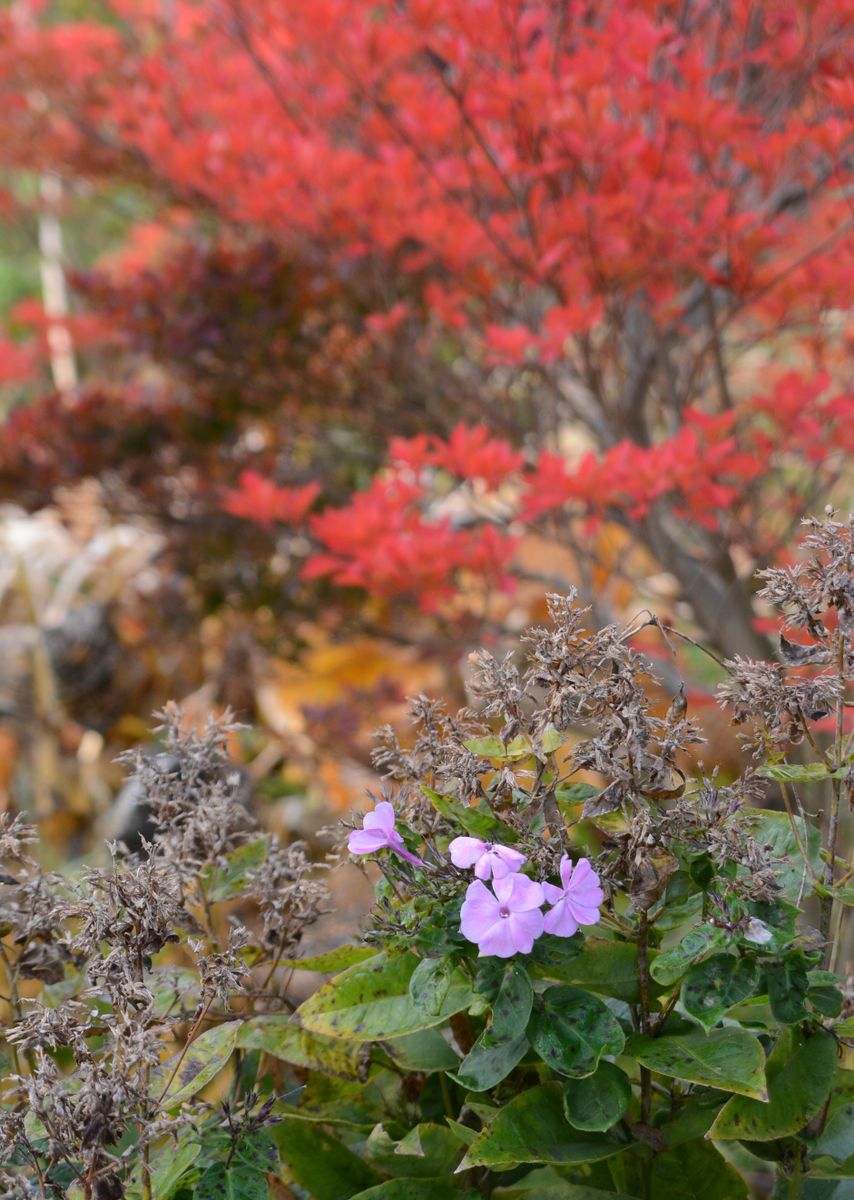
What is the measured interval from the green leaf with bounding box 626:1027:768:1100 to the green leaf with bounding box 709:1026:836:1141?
1.2 inches

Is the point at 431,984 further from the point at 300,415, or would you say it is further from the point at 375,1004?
the point at 300,415

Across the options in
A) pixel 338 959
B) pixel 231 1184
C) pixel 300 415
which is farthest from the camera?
pixel 300 415

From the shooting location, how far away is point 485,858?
925 millimetres

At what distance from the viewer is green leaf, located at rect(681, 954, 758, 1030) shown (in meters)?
0.94

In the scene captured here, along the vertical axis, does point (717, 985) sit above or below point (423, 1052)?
above

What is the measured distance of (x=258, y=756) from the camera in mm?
4652

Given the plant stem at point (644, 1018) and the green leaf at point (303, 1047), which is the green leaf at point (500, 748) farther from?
the green leaf at point (303, 1047)

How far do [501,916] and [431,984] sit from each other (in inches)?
4.6

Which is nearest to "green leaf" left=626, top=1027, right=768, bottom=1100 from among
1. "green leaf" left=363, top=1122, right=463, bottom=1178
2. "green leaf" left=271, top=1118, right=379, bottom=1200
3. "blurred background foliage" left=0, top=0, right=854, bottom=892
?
"green leaf" left=363, top=1122, right=463, bottom=1178

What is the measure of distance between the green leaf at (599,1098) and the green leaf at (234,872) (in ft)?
1.44

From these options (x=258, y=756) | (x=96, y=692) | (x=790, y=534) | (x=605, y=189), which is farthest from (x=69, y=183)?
(x=790, y=534)

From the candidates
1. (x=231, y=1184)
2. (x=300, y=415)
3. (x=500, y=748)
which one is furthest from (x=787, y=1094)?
(x=300, y=415)

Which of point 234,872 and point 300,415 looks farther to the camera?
point 300,415

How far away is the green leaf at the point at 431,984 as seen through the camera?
0.97m
